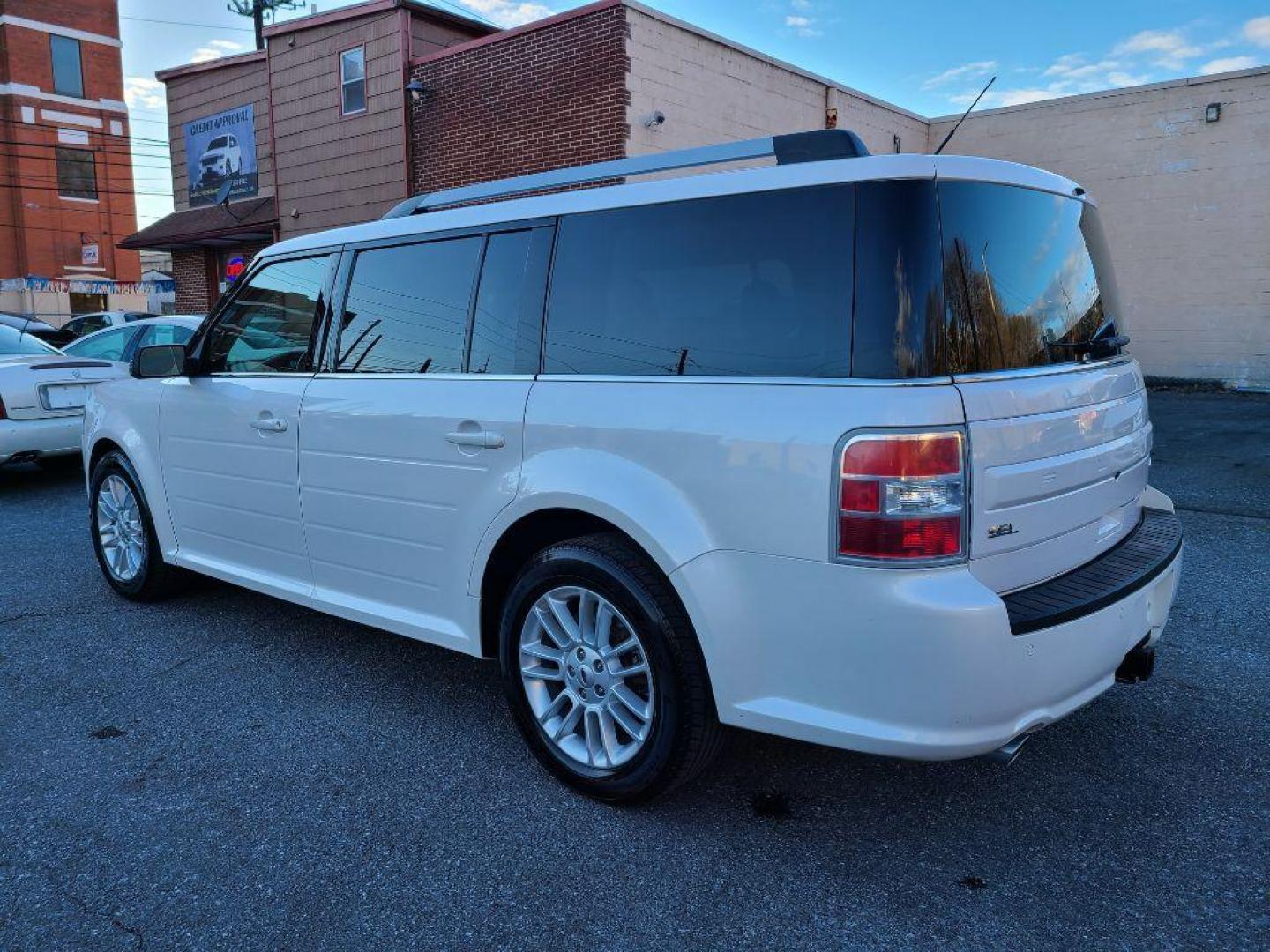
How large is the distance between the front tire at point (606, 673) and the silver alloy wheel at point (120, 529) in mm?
2893

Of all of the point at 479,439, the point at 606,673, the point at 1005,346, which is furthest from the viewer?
the point at 479,439

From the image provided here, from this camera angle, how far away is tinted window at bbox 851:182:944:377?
2324mm

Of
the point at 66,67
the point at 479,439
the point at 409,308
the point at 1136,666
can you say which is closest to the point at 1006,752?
the point at 1136,666

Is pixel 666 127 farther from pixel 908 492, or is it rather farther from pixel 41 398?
pixel 908 492

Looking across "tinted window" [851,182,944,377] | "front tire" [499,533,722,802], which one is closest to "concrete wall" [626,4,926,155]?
"front tire" [499,533,722,802]

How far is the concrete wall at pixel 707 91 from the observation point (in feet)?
41.2

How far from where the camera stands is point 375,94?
15.9 meters

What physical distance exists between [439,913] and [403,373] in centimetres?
189

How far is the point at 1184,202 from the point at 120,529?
16.9 m

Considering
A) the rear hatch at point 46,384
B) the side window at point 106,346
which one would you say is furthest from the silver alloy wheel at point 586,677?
the side window at point 106,346

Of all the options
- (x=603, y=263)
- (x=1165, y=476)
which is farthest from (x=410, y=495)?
(x=1165, y=476)

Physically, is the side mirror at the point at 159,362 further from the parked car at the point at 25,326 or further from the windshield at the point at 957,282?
the parked car at the point at 25,326

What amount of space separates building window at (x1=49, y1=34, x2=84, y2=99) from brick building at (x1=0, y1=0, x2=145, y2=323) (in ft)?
0.12

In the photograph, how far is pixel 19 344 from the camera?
888 cm
